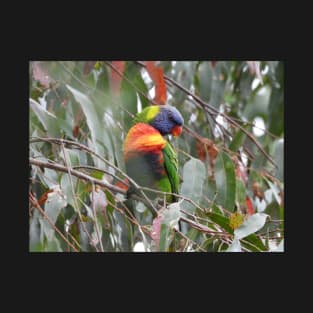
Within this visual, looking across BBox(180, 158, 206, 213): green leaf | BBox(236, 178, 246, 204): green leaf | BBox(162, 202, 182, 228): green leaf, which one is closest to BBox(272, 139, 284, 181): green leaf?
BBox(236, 178, 246, 204): green leaf

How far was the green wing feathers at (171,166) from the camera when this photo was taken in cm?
238

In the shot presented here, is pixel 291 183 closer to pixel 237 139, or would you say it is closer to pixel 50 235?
pixel 237 139

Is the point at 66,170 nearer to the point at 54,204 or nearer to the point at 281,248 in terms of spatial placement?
the point at 54,204

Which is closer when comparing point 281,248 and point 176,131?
point 281,248

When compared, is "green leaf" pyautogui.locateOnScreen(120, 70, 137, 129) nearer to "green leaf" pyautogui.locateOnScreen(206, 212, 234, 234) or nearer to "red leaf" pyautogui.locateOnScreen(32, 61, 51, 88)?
"red leaf" pyautogui.locateOnScreen(32, 61, 51, 88)

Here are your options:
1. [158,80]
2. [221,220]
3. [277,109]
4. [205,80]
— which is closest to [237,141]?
[277,109]

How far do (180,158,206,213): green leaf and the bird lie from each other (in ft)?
0.35

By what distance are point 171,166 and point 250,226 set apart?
0.54m

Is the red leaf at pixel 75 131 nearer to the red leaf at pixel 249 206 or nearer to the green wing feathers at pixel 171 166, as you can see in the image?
the green wing feathers at pixel 171 166

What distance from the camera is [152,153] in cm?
241

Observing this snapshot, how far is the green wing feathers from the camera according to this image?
2.38 m

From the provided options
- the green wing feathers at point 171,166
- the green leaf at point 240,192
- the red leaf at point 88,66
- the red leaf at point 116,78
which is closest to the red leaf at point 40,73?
the red leaf at point 88,66

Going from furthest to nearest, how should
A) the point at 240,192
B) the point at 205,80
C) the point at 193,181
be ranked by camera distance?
the point at 205,80 < the point at 240,192 < the point at 193,181

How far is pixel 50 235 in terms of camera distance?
208 cm
